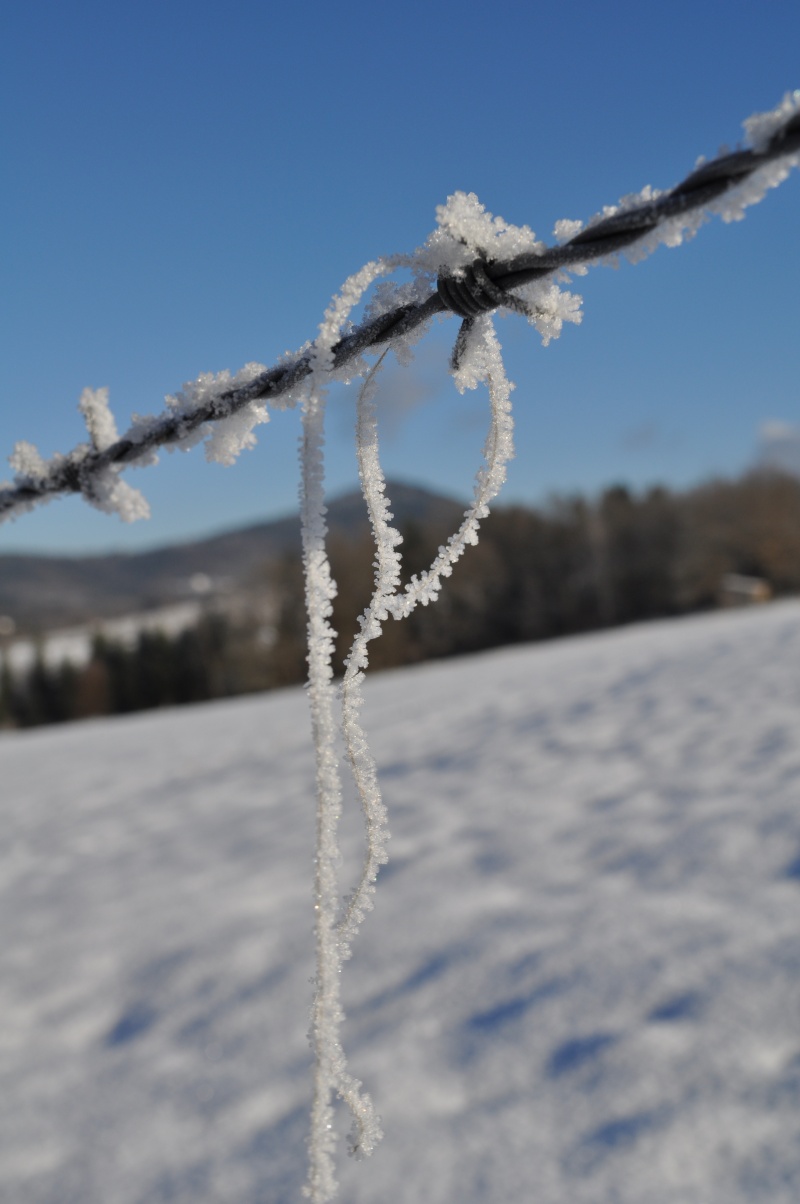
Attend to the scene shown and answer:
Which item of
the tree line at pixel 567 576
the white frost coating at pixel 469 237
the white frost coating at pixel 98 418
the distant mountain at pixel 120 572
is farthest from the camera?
the distant mountain at pixel 120 572

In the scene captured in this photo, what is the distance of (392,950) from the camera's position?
2938 millimetres

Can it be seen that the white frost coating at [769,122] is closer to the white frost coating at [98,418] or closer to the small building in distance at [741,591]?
the white frost coating at [98,418]

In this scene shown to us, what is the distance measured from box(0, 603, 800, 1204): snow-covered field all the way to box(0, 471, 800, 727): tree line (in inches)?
1254

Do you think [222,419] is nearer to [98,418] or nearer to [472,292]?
[98,418]

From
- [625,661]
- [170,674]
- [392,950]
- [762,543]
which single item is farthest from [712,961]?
[170,674]

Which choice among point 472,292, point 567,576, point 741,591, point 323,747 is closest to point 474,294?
point 472,292

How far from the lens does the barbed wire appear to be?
0.63 metres

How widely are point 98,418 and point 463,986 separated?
7.67ft

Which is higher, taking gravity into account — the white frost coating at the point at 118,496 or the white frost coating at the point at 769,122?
the white frost coating at the point at 769,122

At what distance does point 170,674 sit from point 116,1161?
151 ft

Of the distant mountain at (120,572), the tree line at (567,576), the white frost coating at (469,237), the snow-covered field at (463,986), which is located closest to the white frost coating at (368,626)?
the white frost coating at (469,237)

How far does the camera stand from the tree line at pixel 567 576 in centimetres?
3869

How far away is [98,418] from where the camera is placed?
40.8 inches

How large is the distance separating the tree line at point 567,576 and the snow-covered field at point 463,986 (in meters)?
31.9
